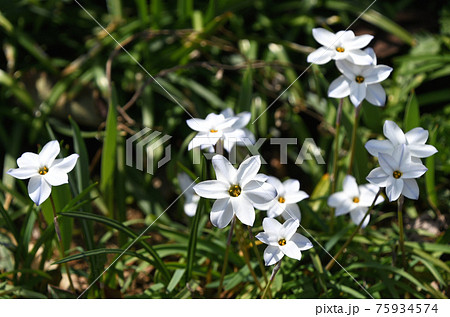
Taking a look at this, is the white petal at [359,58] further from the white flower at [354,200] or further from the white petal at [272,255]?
the white petal at [272,255]

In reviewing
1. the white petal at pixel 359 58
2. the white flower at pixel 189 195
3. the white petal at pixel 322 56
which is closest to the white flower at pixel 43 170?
the white flower at pixel 189 195

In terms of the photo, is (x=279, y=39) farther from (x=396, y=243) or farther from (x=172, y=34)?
(x=396, y=243)

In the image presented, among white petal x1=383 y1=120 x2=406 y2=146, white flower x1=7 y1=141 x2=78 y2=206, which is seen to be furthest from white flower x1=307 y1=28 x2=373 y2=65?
white flower x1=7 y1=141 x2=78 y2=206

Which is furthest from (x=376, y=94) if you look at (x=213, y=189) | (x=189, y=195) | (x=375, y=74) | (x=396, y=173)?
(x=189, y=195)

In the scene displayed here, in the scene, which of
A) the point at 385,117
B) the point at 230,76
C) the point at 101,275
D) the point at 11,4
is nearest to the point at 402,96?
the point at 385,117

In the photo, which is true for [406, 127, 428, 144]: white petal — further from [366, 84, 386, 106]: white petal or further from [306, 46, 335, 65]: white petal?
[306, 46, 335, 65]: white petal
